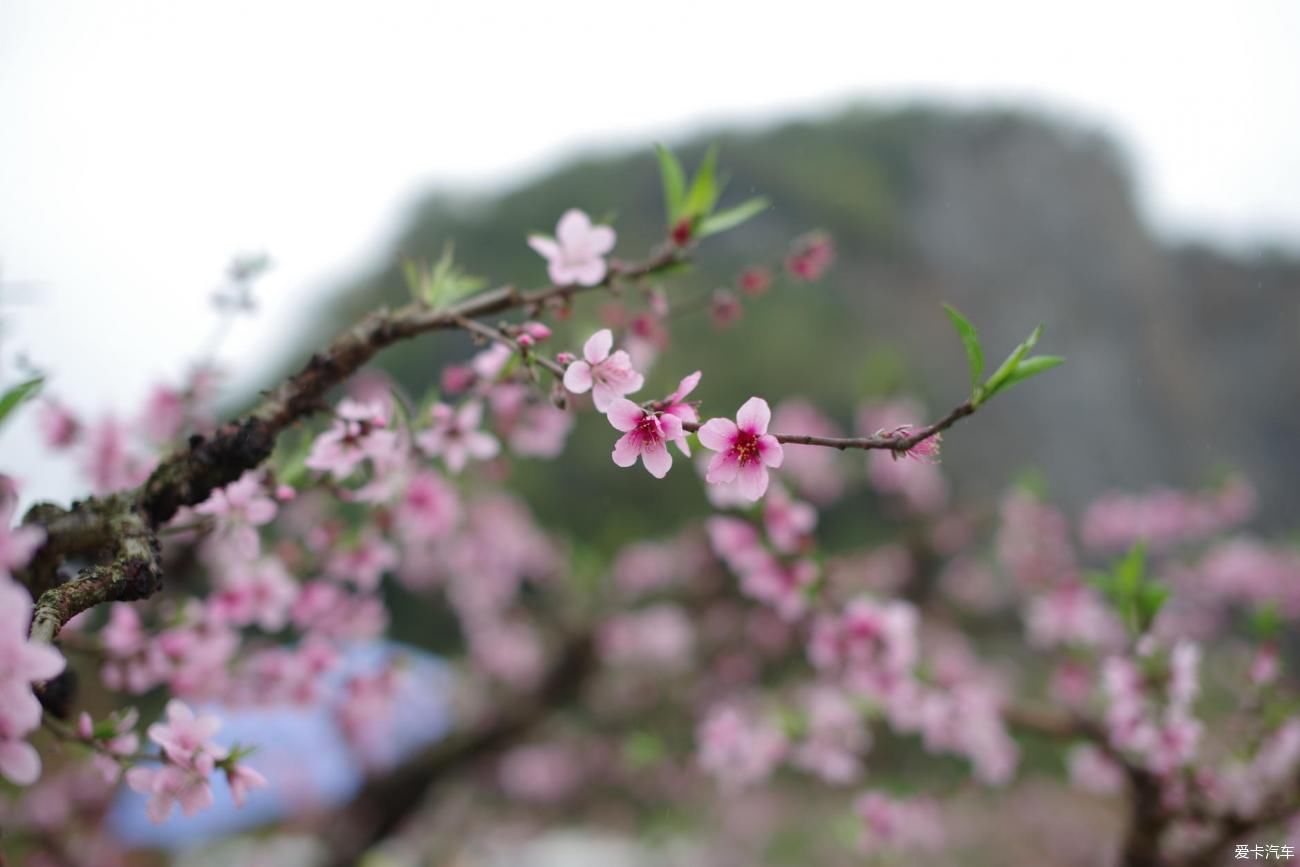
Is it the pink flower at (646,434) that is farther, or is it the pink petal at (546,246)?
the pink petal at (546,246)

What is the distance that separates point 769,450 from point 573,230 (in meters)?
0.36

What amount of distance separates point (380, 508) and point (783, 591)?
2.41 feet

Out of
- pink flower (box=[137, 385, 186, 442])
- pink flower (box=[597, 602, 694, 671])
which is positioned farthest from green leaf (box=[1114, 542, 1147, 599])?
pink flower (box=[597, 602, 694, 671])

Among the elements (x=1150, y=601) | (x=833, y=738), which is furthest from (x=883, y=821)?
(x=1150, y=601)

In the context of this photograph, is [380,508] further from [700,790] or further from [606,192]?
[606,192]

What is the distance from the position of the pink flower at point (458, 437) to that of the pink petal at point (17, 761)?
521 mm

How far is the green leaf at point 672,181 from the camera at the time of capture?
94 centimetres

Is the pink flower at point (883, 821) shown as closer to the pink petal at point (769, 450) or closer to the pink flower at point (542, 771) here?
the pink petal at point (769, 450)

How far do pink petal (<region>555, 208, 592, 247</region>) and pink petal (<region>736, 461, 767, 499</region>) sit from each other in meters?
0.35

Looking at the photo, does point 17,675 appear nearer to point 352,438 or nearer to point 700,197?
point 352,438

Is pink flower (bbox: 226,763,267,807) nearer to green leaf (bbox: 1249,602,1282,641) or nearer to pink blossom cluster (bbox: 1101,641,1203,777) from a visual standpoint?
pink blossom cluster (bbox: 1101,641,1203,777)

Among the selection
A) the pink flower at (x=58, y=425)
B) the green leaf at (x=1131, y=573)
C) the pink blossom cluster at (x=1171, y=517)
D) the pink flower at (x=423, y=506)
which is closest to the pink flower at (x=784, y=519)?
the green leaf at (x=1131, y=573)

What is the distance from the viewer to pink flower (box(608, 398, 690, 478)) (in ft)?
2.19

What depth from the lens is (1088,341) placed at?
6961 millimetres
